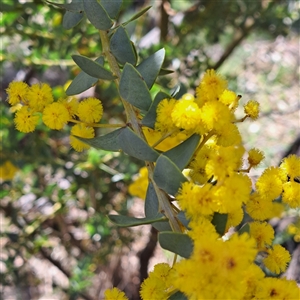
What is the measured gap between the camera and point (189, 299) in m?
0.52

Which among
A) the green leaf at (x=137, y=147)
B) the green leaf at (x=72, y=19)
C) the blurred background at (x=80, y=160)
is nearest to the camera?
the green leaf at (x=137, y=147)

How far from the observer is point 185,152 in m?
0.58

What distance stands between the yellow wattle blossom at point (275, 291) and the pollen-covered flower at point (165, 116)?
0.76 feet

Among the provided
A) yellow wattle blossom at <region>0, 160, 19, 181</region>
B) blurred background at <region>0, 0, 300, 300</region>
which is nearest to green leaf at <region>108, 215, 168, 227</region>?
blurred background at <region>0, 0, 300, 300</region>

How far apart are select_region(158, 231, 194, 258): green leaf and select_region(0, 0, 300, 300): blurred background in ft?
2.78

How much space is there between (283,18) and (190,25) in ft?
1.33

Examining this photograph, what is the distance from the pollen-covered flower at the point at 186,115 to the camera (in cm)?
55

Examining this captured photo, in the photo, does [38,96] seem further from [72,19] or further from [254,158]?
[254,158]

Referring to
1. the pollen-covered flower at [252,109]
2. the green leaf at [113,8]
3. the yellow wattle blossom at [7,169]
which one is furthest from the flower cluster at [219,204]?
the yellow wattle blossom at [7,169]

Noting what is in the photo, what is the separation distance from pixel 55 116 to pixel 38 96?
45mm

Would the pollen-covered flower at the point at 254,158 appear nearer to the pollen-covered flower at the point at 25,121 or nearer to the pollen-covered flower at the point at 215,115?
the pollen-covered flower at the point at 215,115

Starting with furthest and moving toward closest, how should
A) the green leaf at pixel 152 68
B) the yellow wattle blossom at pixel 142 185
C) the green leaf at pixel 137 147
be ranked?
the yellow wattle blossom at pixel 142 185, the green leaf at pixel 152 68, the green leaf at pixel 137 147

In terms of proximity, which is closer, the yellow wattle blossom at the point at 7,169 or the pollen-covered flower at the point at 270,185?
the pollen-covered flower at the point at 270,185

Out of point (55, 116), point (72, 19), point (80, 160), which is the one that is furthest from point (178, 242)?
point (80, 160)
